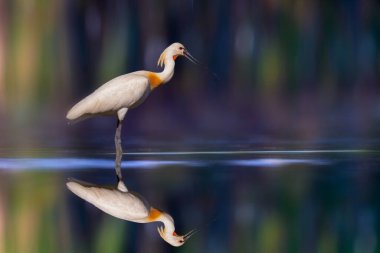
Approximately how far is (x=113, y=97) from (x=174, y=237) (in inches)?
100

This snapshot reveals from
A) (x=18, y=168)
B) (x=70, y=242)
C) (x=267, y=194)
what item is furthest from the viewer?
(x=18, y=168)

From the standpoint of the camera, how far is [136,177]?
176 inches

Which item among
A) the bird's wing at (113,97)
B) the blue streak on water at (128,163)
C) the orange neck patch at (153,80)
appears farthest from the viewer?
the orange neck patch at (153,80)

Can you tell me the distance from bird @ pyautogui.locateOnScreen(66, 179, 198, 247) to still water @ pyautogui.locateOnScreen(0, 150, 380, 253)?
0.03 metres

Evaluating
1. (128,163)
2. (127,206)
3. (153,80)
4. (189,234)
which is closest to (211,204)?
(127,206)

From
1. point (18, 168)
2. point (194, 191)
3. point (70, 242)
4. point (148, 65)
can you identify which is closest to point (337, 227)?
point (70, 242)

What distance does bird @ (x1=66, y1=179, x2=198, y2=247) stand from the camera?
2.92m

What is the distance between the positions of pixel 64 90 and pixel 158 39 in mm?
638

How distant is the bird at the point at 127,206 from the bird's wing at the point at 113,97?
120 centimetres

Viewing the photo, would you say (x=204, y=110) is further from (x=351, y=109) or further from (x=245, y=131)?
(x=351, y=109)

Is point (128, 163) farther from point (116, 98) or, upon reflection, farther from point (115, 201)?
point (115, 201)

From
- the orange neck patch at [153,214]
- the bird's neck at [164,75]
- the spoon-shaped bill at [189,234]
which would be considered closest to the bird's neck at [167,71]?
the bird's neck at [164,75]

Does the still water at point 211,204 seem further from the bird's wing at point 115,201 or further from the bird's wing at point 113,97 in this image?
the bird's wing at point 113,97

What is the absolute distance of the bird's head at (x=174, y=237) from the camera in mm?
2795
